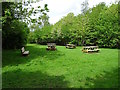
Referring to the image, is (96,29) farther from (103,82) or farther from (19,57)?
(103,82)

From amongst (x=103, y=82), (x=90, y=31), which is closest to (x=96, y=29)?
(x=90, y=31)

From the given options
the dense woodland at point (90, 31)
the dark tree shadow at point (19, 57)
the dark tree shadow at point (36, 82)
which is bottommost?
the dark tree shadow at point (36, 82)

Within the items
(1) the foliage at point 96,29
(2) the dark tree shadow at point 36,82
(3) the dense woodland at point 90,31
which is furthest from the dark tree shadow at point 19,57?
(1) the foliage at point 96,29

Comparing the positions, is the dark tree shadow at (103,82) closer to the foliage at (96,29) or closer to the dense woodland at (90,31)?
the dense woodland at (90,31)

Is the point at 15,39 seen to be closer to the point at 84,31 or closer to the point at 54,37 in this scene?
the point at 84,31

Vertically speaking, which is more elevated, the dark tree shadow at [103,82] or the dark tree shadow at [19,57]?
the dark tree shadow at [19,57]

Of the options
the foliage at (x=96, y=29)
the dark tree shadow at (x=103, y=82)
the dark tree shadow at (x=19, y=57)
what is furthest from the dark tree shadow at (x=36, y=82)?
the foliage at (x=96, y=29)

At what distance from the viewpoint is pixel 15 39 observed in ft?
66.8

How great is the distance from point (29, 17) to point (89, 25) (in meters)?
21.6

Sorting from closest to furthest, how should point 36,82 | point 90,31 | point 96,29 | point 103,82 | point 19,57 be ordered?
point 103,82 < point 36,82 < point 19,57 < point 96,29 < point 90,31

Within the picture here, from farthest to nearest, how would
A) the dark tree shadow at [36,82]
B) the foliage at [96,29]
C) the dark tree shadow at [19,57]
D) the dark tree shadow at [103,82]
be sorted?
1. the foliage at [96,29]
2. the dark tree shadow at [19,57]
3. the dark tree shadow at [36,82]
4. the dark tree shadow at [103,82]

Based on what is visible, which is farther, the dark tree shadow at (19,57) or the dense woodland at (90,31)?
the dense woodland at (90,31)

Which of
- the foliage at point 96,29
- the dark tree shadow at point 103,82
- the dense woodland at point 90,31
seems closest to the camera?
the dark tree shadow at point 103,82

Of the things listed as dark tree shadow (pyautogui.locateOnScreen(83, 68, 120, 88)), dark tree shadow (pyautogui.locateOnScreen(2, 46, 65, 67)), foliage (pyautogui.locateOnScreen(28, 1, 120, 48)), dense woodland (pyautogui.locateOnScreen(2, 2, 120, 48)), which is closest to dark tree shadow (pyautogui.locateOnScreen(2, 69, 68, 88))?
dark tree shadow (pyautogui.locateOnScreen(83, 68, 120, 88))
